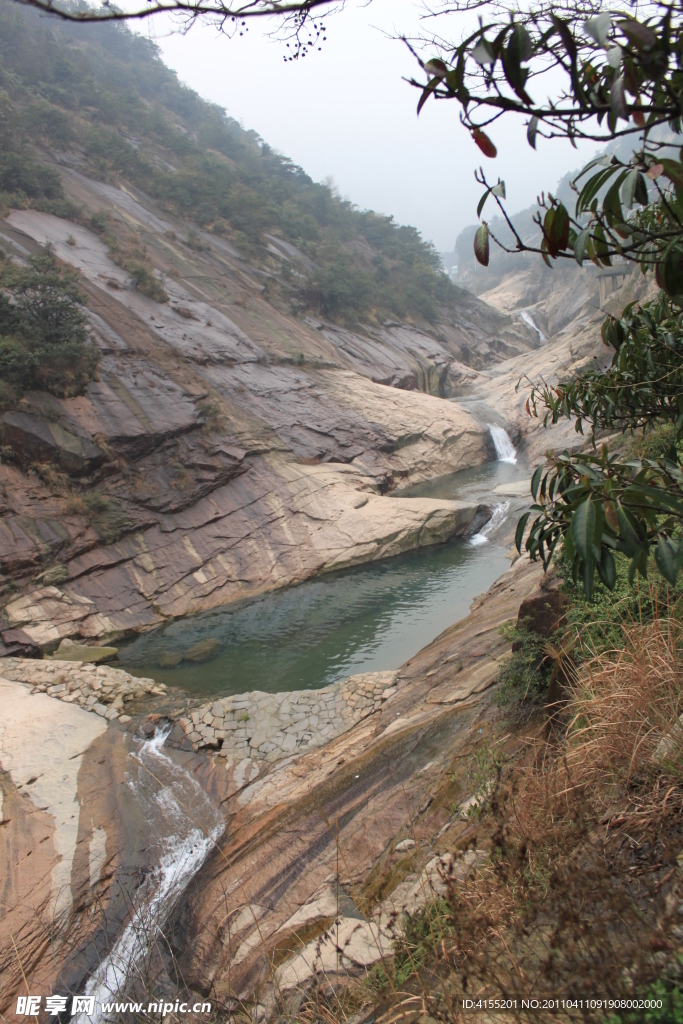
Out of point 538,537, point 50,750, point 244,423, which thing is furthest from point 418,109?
point 244,423

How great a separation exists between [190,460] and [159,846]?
10.8 meters

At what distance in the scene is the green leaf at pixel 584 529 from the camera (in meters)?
1.72

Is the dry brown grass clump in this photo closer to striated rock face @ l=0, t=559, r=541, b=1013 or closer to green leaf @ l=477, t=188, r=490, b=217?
striated rock face @ l=0, t=559, r=541, b=1013

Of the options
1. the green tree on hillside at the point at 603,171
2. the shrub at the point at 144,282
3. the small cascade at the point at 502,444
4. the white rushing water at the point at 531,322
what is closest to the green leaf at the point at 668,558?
the green tree on hillside at the point at 603,171

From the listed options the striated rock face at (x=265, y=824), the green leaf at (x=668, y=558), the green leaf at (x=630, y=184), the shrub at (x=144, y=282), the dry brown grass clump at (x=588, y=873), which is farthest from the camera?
the shrub at (x=144, y=282)

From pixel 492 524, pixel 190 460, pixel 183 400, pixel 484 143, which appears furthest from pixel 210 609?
pixel 484 143

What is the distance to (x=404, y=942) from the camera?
2.94m

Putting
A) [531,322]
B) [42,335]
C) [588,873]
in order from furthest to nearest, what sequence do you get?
[531,322] → [42,335] → [588,873]

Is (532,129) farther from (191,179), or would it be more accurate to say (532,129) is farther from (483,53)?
(191,179)

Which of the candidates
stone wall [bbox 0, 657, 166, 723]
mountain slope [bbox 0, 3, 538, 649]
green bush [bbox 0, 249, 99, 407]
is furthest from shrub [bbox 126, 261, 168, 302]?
stone wall [bbox 0, 657, 166, 723]

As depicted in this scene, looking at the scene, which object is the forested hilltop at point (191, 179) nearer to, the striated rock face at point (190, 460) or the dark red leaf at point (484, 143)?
the striated rock face at point (190, 460)

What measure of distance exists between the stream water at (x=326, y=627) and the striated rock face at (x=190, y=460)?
0.71m

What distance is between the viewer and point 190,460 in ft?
51.1

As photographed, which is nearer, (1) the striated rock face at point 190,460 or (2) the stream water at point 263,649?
(2) the stream water at point 263,649
